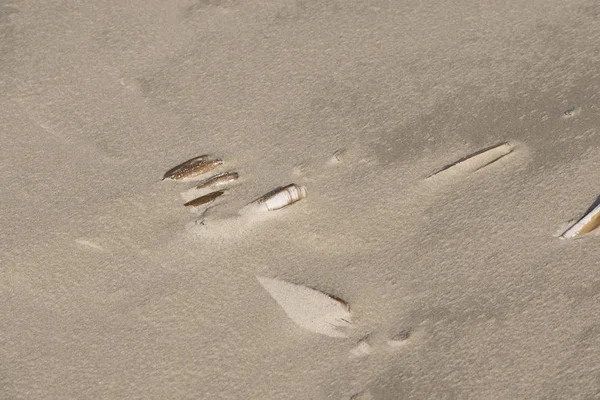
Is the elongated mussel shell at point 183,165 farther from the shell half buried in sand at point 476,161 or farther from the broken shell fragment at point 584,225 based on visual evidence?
the broken shell fragment at point 584,225

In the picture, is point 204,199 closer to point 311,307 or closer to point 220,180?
point 220,180

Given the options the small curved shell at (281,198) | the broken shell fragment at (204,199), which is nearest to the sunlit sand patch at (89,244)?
the broken shell fragment at (204,199)

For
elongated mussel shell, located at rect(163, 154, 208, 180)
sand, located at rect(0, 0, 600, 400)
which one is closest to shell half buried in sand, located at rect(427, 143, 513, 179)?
sand, located at rect(0, 0, 600, 400)

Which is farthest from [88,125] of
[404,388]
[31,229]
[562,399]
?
[562,399]

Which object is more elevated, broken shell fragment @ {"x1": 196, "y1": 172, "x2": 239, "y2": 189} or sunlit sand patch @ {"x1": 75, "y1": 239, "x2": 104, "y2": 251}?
broken shell fragment @ {"x1": 196, "y1": 172, "x2": 239, "y2": 189}

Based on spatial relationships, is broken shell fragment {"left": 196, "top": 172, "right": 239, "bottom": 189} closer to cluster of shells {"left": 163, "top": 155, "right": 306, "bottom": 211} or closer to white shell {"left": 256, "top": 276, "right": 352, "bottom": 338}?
cluster of shells {"left": 163, "top": 155, "right": 306, "bottom": 211}
